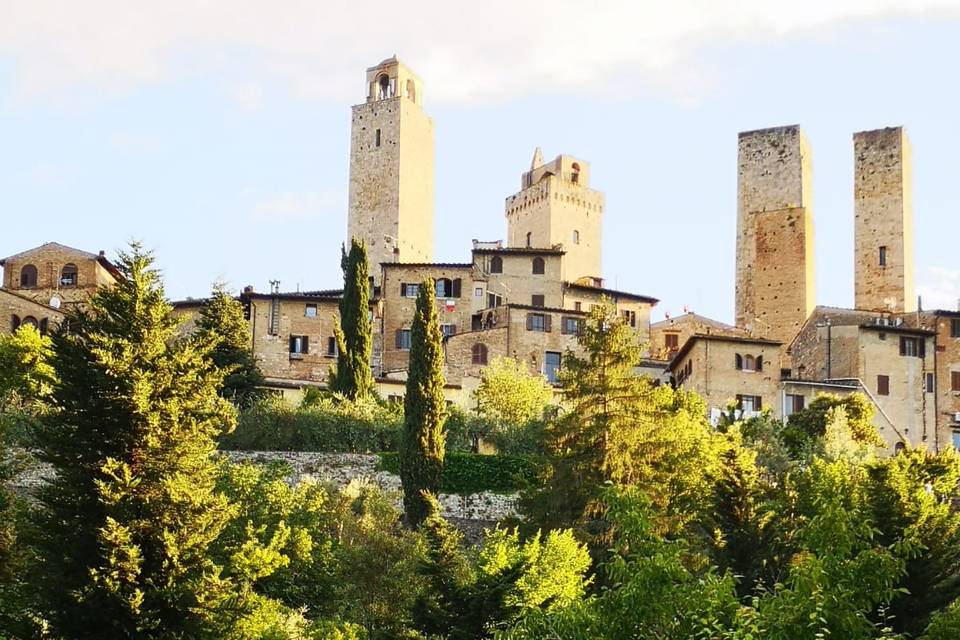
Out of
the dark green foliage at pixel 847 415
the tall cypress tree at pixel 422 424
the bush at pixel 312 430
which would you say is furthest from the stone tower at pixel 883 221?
the tall cypress tree at pixel 422 424

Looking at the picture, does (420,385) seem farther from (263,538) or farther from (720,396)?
(720,396)

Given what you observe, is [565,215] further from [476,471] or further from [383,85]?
[476,471]

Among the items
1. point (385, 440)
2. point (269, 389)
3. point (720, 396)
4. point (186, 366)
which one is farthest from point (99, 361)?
point (720, 396)

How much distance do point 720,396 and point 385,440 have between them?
44.4 ft

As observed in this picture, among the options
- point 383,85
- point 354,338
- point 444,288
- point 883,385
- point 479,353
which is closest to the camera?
point 354,338

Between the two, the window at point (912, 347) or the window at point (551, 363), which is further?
the window at point (551, 363)

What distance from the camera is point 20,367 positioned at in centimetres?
5144

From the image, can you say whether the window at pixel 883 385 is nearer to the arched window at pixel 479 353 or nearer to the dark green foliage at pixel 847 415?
the dark green foliage at pixel 847 415

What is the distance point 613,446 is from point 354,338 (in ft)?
59.2

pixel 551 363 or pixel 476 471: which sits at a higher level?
pixel 551 363

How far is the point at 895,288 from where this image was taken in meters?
69.3

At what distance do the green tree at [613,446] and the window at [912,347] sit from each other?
73.8ft

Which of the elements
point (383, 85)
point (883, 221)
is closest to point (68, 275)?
point (383, 85)

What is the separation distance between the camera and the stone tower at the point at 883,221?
69.7 meters
